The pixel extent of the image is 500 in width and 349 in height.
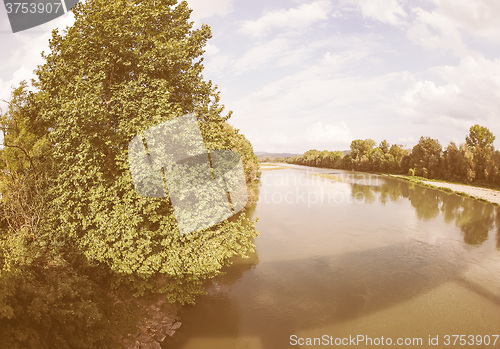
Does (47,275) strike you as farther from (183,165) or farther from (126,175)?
(183,165)

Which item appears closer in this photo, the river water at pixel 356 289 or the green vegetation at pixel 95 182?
the green vegetation at pixel 95 182

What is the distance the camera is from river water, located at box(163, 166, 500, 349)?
642 inches

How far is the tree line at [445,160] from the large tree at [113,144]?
3255 inches

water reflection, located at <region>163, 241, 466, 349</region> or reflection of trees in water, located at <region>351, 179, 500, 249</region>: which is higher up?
water reflection, located at <region>163, 241, 466, 349</region>

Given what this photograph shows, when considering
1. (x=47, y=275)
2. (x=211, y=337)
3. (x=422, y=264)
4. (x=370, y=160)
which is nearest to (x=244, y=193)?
(x=422, y=264)

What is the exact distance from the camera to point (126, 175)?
14.3 m

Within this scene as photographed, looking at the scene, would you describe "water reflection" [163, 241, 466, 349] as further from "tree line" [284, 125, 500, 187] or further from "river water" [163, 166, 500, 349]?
"tree line" [284, 125, 500, 187]

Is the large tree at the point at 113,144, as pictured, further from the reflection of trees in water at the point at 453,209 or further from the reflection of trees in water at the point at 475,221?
the reflection of trees in water at the point at 453,209

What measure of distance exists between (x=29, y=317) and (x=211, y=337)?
888 cm

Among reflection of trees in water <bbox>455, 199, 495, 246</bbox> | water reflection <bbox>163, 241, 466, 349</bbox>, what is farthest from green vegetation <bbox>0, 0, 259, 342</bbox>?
reflection of trees in water <bbox>455, 199, 495, 246</bbox>

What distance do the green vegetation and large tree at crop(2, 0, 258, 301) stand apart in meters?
0.07

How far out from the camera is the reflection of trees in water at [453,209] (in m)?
35.5

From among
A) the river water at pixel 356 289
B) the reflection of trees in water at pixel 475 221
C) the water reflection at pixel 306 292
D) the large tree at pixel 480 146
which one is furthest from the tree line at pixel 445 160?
the water reflection at pixel 306 292

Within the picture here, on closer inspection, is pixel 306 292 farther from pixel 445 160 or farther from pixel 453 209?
pixel 445 160
